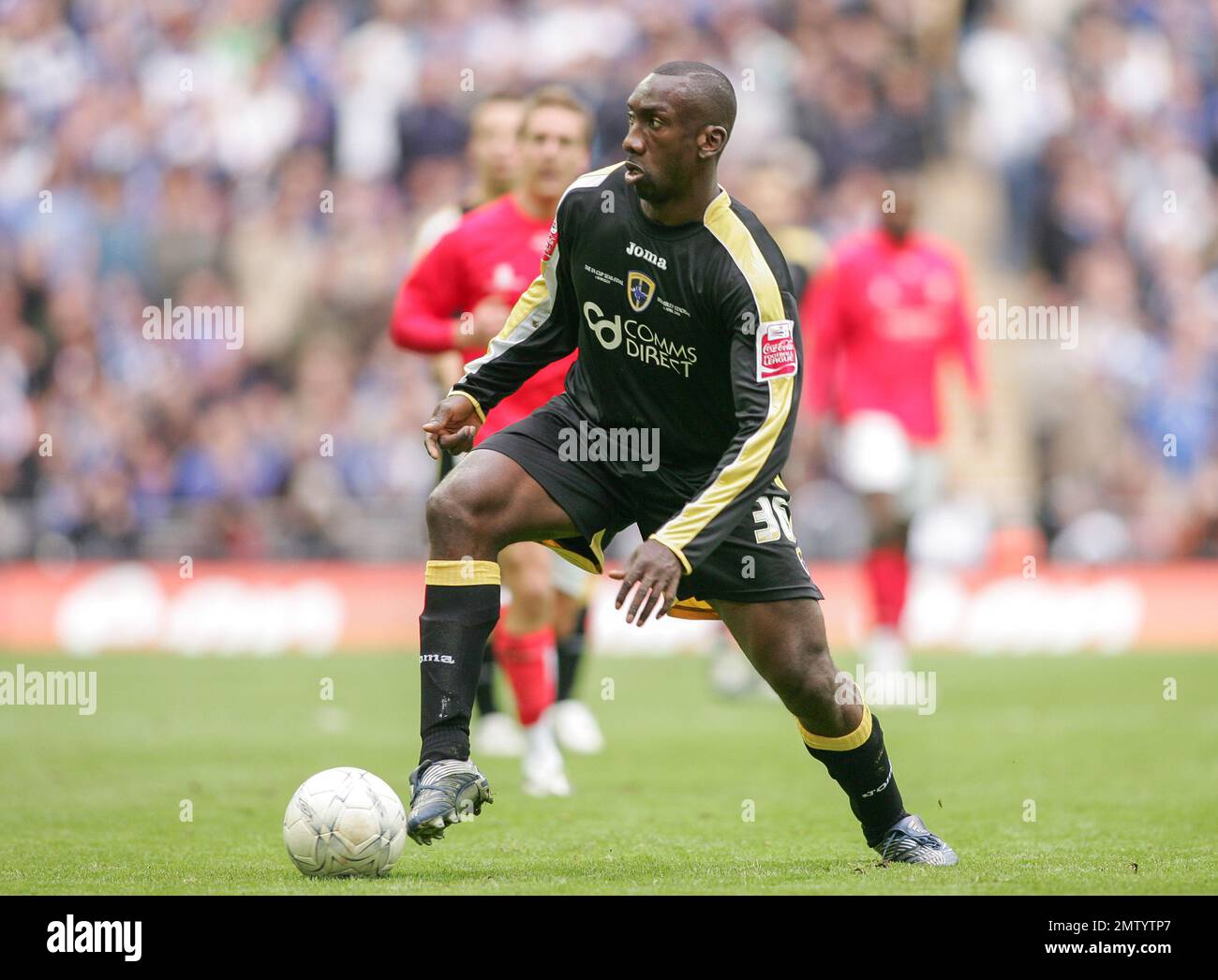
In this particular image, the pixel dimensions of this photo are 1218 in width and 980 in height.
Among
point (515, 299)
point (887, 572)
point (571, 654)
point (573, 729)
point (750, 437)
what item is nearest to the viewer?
point (750, 437)

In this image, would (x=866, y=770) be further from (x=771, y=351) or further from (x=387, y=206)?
(x=387, y=206)

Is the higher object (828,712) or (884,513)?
(884,513)

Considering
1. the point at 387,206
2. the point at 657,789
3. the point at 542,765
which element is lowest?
the point at 657,789

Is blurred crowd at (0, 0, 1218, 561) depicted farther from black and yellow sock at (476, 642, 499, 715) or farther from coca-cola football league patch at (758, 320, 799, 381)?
coca-cola football league patch at (758, 320, 799, 381)

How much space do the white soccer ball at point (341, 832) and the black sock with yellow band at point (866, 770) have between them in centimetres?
140

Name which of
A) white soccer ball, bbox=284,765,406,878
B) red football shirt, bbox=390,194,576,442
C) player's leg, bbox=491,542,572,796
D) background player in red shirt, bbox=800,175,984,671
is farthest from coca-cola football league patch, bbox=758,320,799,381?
background player in red shirt, bbox=800,175,984,671

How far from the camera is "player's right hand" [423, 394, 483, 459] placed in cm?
637

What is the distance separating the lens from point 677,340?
20.0 feet

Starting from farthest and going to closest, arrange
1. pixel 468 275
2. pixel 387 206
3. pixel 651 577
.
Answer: pixel 387 206
pixel 468 275
pixel 651 577

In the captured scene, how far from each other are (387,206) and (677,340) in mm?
14204

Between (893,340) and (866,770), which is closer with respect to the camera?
(866,770)

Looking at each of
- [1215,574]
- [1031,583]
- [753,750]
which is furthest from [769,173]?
[1215,574]

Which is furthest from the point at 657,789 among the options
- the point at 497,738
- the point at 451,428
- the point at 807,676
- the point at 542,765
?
the point at 451,428
